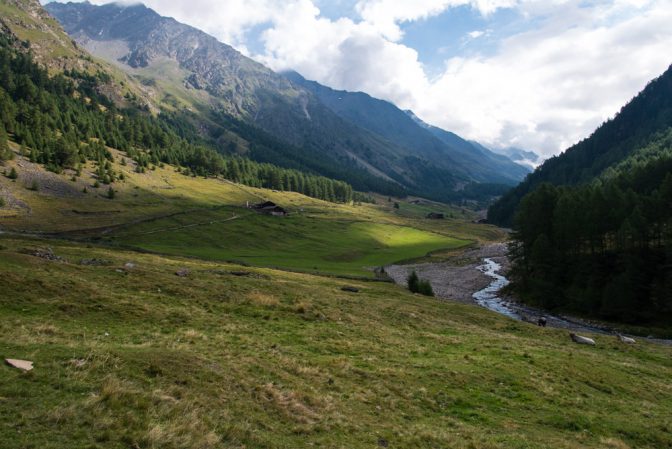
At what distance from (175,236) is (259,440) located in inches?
4526

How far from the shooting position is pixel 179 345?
941 inches

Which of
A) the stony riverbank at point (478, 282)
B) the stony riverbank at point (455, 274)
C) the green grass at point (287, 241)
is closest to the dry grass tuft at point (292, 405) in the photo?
the stony riverbank at point (478, 282)

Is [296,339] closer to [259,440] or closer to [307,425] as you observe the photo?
[307,425]

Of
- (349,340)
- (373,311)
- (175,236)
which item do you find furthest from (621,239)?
(175,236)

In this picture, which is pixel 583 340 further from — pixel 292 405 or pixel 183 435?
pixel 183 435

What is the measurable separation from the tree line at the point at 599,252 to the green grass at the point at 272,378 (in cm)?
3237

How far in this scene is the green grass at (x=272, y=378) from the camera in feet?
46.4

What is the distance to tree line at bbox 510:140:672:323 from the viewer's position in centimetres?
6888

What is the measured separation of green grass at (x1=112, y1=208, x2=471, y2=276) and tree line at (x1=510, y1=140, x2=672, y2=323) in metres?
38.3

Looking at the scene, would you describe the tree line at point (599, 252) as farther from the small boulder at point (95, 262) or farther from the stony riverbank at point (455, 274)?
the small boulder at point (95, 262)

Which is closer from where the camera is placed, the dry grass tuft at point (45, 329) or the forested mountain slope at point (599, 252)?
the dry grass tuft at point (45, 329)

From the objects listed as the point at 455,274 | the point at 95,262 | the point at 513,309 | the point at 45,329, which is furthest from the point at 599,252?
the point at 45,329

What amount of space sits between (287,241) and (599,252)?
91.6m

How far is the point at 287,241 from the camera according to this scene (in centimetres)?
14088
